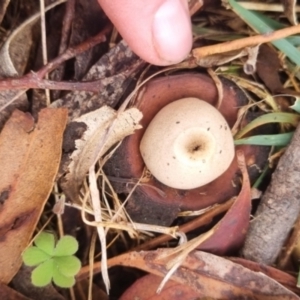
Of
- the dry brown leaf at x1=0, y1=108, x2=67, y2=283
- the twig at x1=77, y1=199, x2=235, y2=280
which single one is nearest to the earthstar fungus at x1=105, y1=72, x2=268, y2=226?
the twig at x1=77, y1=199, x2=235, y2=280

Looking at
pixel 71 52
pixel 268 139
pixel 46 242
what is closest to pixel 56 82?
pixel 71 52

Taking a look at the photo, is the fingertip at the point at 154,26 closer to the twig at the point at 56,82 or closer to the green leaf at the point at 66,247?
the twig at the point at 56,82

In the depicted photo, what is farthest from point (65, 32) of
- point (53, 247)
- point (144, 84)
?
point (53, 247)

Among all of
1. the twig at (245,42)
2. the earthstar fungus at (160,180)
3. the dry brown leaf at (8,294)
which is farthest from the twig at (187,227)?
the twig at (245,42)

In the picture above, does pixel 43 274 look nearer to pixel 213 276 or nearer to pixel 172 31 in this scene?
pixel 213 276

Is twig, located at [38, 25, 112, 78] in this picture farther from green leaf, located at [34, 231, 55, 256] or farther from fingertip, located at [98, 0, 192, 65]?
green leaf, located at [34, 231, 55, 256]

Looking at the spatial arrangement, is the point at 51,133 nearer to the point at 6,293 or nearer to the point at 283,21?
the point at 6,293
